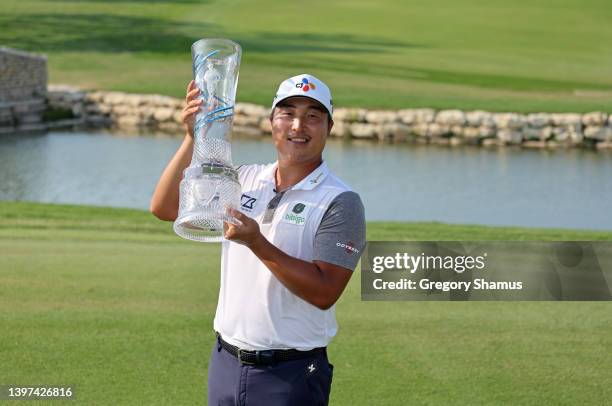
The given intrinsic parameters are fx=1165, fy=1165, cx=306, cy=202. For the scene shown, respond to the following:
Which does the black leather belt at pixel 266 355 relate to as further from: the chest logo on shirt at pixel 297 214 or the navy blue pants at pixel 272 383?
the chest logo on shirt at pixel 297 214

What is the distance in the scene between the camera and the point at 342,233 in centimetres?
370

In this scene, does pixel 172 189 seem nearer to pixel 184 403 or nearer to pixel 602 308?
pixel 184 403

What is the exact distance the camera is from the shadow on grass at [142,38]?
1338 inches

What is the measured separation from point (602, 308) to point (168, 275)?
2979 millimetres

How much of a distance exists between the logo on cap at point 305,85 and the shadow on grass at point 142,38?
2912cm

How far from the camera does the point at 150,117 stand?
26375 millimetres

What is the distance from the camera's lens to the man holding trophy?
3.67 m

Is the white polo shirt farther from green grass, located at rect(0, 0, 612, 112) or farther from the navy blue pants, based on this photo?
green grass, located at rect(0, 0, 612, 112)

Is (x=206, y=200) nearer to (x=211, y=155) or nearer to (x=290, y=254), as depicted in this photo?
(x=211, y=155)

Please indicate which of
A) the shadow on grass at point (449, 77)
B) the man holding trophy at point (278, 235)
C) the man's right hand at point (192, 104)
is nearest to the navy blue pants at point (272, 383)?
the man holding trophy at point (278, 235)

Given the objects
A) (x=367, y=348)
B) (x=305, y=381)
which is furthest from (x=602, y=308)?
(x=305, y=381)

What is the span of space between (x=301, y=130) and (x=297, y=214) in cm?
29

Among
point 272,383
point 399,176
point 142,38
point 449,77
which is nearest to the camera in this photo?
point 272,383

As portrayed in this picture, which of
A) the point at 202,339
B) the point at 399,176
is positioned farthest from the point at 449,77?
the point at 202,339
